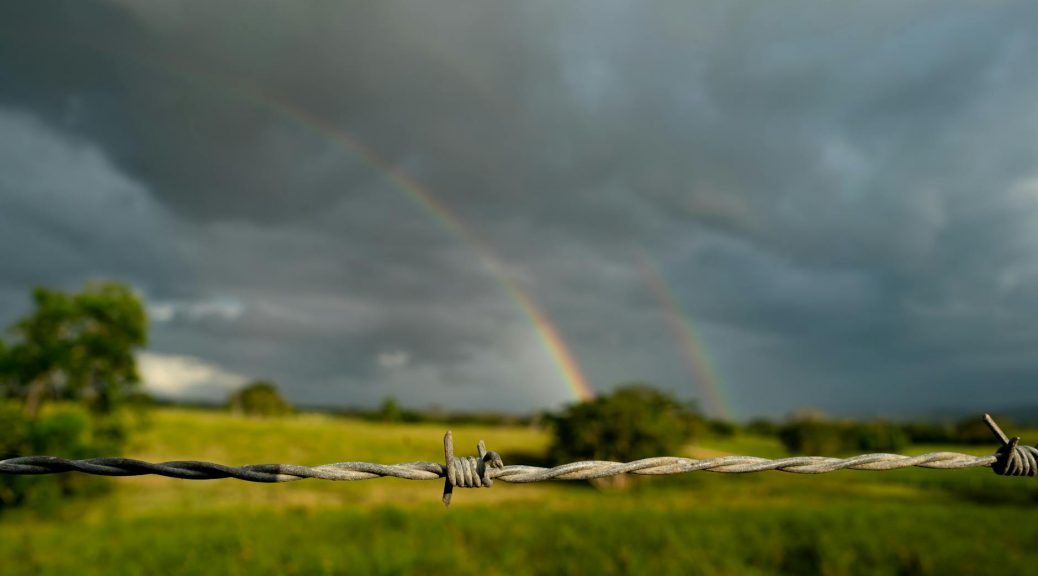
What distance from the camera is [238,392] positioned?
101625mm

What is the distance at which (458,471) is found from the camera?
1.70 m

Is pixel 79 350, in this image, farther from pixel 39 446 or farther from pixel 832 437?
pixel 832 437

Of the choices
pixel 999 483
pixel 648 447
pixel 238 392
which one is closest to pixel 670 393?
pixel 648 447

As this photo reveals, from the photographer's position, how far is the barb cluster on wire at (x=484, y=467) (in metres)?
1.56

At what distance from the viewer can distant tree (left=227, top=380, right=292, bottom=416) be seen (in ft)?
323

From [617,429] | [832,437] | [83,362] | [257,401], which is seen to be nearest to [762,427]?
[832,437]

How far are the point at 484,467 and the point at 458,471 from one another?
0.09 m

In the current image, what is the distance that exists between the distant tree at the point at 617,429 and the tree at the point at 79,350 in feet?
66.2

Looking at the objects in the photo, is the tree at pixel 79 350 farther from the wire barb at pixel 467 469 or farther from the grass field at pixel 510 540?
the wire barb at pixel 467 469

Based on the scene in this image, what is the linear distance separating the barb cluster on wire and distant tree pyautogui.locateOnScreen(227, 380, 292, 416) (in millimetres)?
108921

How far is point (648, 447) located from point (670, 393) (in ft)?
14.0

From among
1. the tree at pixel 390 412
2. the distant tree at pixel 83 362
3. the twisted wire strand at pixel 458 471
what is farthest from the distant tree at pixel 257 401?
the twisted wire strand at pixel 458 471

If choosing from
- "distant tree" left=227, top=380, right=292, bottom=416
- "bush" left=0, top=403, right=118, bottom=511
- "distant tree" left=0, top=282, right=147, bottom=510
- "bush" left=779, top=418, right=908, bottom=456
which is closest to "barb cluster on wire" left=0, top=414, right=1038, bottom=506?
"bush" left=0, top=403, right=118, bottom=511

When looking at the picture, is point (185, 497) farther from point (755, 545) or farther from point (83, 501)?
point (755, 545)
